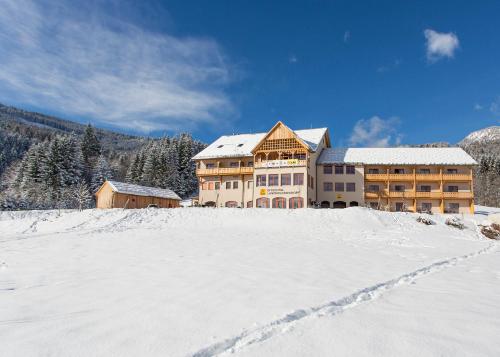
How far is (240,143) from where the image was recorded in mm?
48344

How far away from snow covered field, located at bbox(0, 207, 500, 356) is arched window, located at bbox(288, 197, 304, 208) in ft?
77.5

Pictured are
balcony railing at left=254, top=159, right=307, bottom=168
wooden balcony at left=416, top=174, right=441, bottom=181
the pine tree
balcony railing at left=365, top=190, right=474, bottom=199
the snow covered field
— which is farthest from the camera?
the pine tree

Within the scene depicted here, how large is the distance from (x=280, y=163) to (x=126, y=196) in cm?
2026

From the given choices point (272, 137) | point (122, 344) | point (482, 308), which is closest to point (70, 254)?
point (122, 344)

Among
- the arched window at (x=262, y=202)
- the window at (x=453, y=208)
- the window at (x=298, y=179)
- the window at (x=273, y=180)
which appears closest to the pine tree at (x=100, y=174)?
the arched window at (x=262, y=202)

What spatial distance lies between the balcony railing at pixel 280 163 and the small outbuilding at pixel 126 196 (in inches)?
605

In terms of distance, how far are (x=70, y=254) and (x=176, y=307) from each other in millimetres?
9798

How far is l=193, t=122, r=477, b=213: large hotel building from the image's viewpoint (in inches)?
1588

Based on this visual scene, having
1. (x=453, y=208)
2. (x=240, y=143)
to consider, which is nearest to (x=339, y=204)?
(x=453, y=208)

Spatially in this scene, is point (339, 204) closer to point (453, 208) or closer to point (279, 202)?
point (279, 202)

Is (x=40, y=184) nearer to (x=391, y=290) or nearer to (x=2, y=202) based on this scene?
(x=2, y=202)

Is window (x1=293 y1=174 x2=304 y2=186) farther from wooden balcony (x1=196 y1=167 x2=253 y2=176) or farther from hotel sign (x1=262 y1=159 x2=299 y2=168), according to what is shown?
wooden balcony (x1=196 y1=167 x2=253 y2=176)

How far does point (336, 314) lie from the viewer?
19.1ft

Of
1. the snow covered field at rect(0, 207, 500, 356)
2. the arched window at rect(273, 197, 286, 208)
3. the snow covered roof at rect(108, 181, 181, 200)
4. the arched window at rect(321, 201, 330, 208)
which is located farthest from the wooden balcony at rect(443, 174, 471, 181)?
the snow covered roof at rect(108, 181, 181, 200)
